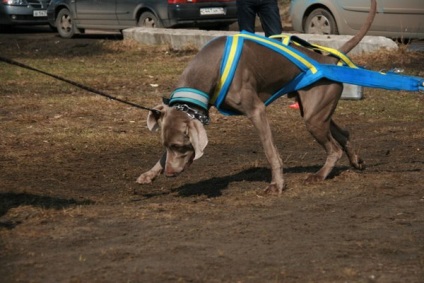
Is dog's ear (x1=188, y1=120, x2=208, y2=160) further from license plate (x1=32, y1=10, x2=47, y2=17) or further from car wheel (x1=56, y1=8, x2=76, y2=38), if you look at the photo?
license plate (x1=32, y1=10, x2=47, y2=17)

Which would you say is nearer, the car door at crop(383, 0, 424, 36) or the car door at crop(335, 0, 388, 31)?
the car door at crop(383, 0, 424, 36)

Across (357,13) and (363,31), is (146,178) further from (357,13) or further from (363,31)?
(357,13)

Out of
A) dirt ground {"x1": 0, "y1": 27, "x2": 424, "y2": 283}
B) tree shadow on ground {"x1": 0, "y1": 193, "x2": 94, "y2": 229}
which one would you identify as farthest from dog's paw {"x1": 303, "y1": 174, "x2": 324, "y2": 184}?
tree shadow on ground {"x1": 0, "y1": 193, "x2": 94, "y2": 229}

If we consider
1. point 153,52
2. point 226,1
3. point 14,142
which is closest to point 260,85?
point 14,142

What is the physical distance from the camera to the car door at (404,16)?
16703 mm

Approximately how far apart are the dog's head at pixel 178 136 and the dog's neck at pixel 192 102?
1.6 inches

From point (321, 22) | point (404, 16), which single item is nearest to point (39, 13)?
point (321, 22)

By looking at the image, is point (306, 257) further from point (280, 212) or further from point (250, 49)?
point (250, 49)

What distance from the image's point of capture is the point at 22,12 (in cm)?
2452

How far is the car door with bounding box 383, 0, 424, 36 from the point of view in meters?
16.7

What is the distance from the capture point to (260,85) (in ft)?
25.9

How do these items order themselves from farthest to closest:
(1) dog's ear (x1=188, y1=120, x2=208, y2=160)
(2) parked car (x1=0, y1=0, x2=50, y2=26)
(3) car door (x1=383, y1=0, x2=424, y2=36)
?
1. (2) parked car (x1=0, y1=0, x2=50, y2=26)
2. (3) car door (x1=383, y1=0, x2=424, y2=36)
3. (1) dog's ear (x1=188, y1=120, x2=208, y2=160)

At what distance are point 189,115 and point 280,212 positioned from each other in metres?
1.00

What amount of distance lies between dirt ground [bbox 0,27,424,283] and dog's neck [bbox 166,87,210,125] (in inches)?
26.4
